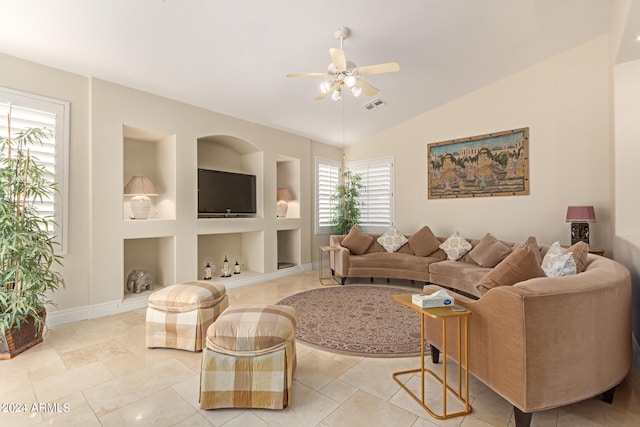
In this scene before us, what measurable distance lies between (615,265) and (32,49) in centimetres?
530

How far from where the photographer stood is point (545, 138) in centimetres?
446

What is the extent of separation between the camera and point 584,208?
3863 millimetres

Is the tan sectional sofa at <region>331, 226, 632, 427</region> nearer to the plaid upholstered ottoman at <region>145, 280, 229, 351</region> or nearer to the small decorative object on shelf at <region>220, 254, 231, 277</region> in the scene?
the plaid upholstered ottoman at <region>145, 280, 229, 351</region>

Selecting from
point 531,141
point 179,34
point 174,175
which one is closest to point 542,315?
point 179,34

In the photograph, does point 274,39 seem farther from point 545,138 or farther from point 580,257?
point 545,138

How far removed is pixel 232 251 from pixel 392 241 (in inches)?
117

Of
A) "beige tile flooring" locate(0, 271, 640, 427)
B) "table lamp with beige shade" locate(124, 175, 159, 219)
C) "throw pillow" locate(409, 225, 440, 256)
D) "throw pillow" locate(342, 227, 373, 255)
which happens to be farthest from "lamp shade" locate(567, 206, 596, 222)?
"table lamp with beige shade" locate(124, 175, 159, 219)

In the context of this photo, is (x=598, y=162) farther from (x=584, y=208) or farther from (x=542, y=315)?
(x=542, y=315)

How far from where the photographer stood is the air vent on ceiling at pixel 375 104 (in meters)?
4.97

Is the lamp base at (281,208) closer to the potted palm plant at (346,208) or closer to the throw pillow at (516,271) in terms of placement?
the potted palm plant at (346,208)

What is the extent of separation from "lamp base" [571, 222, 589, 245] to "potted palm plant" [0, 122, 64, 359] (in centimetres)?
589

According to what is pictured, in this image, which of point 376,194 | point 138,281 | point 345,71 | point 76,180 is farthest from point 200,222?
point 376,194

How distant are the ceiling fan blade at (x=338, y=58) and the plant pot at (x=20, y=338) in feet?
11.9

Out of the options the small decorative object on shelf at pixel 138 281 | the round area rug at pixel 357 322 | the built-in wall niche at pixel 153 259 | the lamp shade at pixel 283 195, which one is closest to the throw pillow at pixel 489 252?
the round area rug at pixel 357 322
